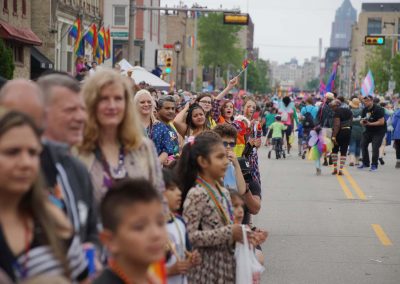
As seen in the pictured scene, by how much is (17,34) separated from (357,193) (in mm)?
19363

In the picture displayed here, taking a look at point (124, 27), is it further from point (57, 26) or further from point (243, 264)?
point (243, 264)

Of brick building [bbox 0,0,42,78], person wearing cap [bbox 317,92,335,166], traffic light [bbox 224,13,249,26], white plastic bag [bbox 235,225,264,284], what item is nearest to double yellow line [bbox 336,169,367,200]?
person wearing cap [bbox 317,92,335,166]

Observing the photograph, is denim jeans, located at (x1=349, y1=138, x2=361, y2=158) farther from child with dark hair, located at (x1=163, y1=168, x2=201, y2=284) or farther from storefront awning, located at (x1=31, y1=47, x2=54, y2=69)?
child with dark hair, located at (x1=163, y1=168, x2=201, y2=284)

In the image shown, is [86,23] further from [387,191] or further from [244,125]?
[244,125]

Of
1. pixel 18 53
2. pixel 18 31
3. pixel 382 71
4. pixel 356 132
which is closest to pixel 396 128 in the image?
pixel 356 132

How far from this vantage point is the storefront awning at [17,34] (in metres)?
32.4

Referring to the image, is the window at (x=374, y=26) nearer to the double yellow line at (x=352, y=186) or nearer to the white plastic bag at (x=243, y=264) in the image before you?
the double yellow line at (x=352, y=186)

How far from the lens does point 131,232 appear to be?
3734 mm

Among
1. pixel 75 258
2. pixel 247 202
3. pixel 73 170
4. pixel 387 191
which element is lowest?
pixel 387 191

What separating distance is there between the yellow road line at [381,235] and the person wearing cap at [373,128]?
1056 centimetres

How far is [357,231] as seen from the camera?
12.9 m

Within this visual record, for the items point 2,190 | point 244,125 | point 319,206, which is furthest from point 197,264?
point 319,206

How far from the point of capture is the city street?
9.98m

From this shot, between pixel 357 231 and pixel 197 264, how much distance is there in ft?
24.5
